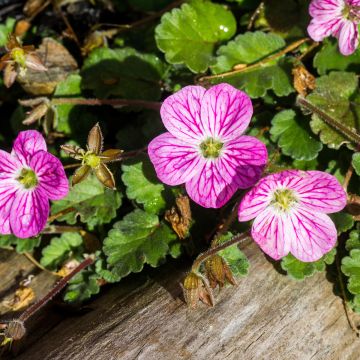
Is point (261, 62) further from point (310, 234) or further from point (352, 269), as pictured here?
point (352, 269)

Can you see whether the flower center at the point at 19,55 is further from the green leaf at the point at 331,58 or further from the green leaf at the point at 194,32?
the green leaf at the point at 331,58

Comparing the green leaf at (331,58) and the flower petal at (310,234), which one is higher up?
the green leaf at (331,58)

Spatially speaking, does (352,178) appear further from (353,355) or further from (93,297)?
(93,297)

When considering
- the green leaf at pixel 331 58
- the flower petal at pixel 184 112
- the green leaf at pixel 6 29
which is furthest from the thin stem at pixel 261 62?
the green leaf at pixel 6 29

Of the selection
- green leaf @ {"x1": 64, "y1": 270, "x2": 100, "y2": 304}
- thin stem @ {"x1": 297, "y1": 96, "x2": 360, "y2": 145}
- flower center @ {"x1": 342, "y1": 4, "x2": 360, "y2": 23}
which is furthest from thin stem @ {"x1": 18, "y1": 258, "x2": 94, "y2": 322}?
flower center @ {"x1": 342, "y1": 4, "x2": 360, "y2": 23}

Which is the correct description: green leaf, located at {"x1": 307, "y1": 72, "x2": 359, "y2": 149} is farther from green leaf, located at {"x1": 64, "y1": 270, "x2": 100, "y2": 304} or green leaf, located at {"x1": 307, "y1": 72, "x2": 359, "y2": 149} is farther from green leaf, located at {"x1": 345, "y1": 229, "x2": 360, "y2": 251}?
green leaf, located at {"x1": 64, "y1": 270, "x2": 100, "y2": 304}

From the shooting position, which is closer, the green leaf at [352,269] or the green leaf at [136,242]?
the green leaf at [352,269]
